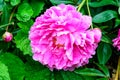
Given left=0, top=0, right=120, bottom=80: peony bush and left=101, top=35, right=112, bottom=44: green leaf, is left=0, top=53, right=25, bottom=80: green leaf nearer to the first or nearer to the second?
left=0, top=0, right=120, bottom=80: peony bush

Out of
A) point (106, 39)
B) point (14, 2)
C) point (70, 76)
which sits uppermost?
point (14, 2)

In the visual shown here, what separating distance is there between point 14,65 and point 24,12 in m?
0.19

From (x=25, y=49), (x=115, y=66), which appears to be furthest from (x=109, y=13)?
(x=25, y=49)

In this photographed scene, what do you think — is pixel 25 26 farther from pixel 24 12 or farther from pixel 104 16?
pixel 104 16

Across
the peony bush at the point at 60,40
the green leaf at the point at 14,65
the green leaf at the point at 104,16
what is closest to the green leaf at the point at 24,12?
the peony bush at the point at 60,40

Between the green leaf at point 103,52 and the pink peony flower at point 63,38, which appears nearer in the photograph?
the pink peony flower at point 63,38

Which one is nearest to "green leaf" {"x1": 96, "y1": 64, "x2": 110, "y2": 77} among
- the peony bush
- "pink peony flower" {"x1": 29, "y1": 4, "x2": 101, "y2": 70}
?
the peony bush

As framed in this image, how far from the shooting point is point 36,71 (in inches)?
49.6

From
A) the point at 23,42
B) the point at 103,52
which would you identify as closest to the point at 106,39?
the point at 103,52

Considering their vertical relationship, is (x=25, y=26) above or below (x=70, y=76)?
above

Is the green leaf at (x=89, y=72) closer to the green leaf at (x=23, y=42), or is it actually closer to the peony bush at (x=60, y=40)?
the peony bush at (x=60, y=40)

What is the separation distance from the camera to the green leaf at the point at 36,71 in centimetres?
125

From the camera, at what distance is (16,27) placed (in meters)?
1.33

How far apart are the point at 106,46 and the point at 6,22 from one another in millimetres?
366
